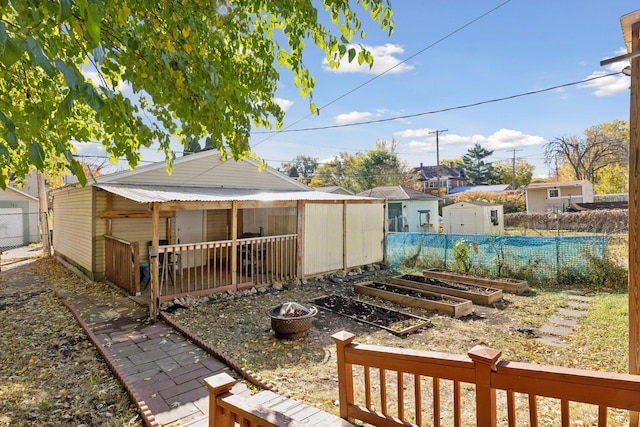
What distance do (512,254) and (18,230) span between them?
25.1 m

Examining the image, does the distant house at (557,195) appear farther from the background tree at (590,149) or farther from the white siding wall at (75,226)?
the white siding wall at (75,226)

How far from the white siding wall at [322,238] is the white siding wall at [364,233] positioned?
48 cm

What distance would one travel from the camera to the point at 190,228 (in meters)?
11.6

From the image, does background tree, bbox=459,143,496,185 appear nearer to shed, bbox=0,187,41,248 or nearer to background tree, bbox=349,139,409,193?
background tree, bbox=349,139,409,193

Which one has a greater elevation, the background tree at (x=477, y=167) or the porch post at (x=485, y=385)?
the background tree at (x=477, y=167)

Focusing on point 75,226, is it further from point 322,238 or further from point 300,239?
point 322,238

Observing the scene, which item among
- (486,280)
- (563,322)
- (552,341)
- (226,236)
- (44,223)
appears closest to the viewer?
(552,341)

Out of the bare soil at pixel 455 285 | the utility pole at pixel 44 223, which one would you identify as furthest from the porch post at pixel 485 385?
the utility pole at pixel 44 223

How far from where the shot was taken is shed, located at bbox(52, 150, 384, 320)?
8.45 meters

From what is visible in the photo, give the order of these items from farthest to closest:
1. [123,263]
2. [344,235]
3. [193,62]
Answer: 1. [344,235]
2. [123,263]
3. [193,62]

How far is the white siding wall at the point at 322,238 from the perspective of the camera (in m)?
10.0

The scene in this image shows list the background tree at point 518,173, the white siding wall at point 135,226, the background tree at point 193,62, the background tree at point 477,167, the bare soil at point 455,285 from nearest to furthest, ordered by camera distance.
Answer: the background tree at point 193,62 → the bare soil at point 455,285 → the white siding wall at point 135,226 → the background tree at point 518,173 → the background tree at point 477,167

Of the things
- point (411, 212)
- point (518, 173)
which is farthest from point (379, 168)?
point (518, 173)

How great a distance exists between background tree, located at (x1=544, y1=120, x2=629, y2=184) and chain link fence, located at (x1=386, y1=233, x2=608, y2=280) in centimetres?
2950
